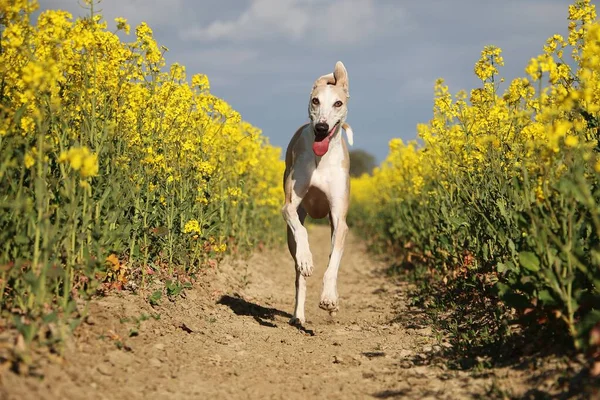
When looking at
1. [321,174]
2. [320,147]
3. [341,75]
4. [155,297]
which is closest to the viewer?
[155,297]

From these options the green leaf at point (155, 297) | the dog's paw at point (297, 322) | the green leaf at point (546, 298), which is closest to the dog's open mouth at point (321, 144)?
the dog's paw at point (297, 322)

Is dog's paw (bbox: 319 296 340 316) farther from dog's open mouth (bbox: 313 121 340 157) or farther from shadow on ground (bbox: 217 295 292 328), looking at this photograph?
dog's open mouth (bbox: 313 121 340 157)

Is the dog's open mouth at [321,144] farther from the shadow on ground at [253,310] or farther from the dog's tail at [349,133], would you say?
the shadow on ground at [253,310]

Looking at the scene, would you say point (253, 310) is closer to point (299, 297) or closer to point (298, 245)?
point (299, 297)

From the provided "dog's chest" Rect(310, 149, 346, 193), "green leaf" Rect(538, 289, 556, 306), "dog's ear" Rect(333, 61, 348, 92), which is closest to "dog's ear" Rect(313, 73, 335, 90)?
"dog's ear" Rect(333, 61, 348, 92)

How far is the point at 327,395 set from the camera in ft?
13.7

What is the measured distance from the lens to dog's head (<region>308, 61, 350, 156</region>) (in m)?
6.30

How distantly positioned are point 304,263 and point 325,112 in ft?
5.04

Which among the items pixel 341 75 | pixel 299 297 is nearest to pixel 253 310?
pixel 299 297

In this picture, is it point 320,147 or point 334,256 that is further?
point 320,147

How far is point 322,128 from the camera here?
20.5 feet

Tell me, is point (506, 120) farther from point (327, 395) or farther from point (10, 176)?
point (10, 176)

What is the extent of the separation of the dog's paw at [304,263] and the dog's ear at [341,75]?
6.21ft

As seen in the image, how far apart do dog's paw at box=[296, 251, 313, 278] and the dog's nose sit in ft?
4.00
